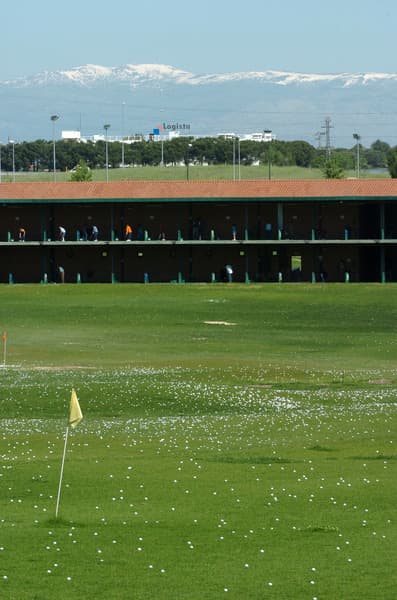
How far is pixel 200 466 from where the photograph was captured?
2488 centimetres

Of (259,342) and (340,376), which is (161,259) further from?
(340,376)

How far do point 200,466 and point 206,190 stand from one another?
220ft

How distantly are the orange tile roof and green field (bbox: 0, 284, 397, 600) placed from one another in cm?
3027

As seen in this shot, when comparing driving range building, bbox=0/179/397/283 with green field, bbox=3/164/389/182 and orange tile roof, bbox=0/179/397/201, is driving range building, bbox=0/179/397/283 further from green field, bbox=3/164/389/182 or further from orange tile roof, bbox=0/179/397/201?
green field, bbox=3/164/389/182

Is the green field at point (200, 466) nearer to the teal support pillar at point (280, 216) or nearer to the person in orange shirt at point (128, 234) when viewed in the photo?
the person in orange shirt at point (128, 234)

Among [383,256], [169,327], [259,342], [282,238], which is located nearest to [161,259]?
[282,238]

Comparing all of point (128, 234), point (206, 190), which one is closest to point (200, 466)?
point (128, 234)

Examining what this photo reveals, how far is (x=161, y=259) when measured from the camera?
298ft

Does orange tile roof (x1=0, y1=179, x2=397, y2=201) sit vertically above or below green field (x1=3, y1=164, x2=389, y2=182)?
below

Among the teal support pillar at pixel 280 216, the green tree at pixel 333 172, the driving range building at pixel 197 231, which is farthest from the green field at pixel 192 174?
the teal support pillar at pixel 280 216

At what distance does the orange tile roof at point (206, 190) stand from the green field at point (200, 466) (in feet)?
99.3

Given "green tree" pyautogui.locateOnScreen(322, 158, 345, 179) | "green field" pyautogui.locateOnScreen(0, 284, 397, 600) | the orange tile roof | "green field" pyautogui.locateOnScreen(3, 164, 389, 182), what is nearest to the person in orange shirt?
the orange tile roof

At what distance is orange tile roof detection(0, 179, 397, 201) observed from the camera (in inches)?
3489

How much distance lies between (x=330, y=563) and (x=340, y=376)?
25639 millimetres
